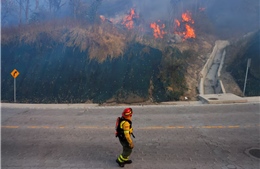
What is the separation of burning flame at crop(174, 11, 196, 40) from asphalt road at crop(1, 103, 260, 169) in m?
15.8

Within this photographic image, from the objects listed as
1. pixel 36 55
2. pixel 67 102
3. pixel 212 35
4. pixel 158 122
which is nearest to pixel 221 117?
pixel 158 122

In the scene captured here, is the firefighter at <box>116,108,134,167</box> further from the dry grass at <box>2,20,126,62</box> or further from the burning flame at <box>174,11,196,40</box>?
the burning flame at <box>174,11,196,40</box>

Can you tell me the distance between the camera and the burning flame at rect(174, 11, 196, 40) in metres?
25.7

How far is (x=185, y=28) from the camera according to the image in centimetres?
2750

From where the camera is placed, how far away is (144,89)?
1537cm

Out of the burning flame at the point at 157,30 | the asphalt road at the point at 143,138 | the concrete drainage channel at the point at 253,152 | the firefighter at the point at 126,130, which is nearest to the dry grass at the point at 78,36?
the burning flame at the point at 157,30

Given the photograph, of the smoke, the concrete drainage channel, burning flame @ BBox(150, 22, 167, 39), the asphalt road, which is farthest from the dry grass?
the concrete drainage channel

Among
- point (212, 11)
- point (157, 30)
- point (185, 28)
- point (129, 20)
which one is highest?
point (212, 11)

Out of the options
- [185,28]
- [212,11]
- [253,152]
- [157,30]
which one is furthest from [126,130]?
[212,11]

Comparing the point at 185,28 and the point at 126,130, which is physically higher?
the point at 185,28

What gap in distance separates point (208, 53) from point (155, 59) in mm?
8117

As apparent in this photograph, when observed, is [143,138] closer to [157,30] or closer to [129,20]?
[157,30]

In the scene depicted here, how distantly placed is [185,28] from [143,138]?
2290 cm

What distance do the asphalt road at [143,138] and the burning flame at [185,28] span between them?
51.7 ft
